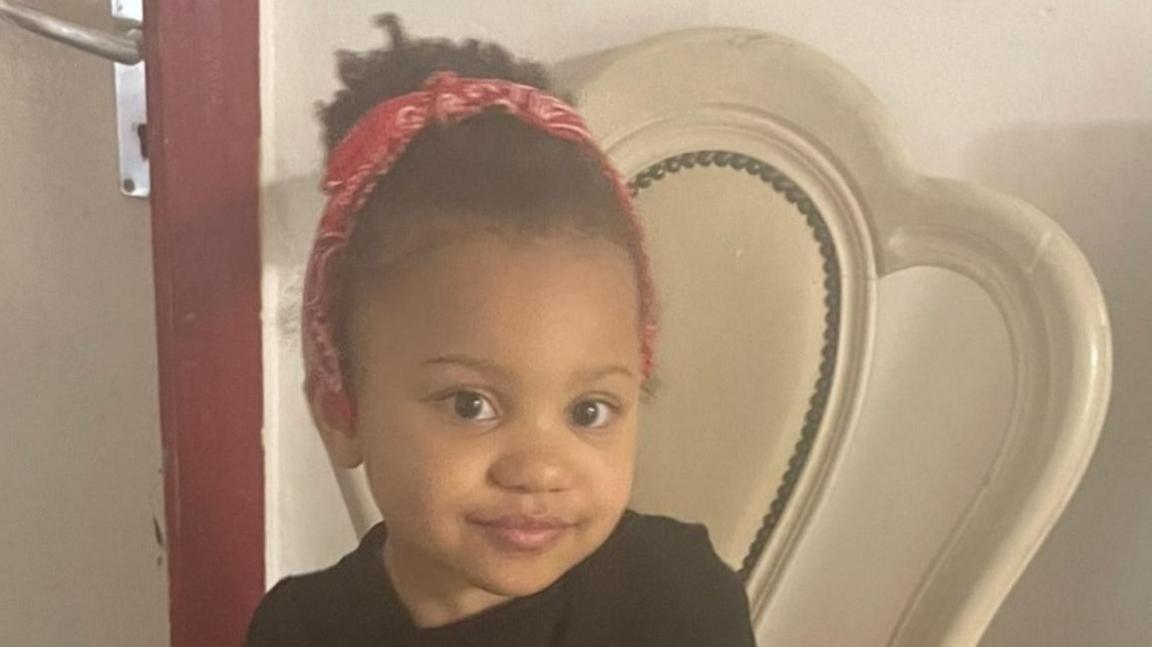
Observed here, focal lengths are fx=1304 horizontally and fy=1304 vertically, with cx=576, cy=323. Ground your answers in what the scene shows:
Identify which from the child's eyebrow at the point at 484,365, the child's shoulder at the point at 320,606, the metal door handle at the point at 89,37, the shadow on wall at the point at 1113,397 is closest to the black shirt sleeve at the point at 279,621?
the child's shoulder at the point at 320,606

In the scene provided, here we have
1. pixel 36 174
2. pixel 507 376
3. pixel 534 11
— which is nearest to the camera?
pixel 507 376

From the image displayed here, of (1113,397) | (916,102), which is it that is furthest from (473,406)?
(1113,397)

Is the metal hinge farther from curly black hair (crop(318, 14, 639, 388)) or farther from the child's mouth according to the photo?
the child's mouth

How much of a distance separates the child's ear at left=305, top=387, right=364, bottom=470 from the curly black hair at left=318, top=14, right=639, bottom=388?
22 millimetres

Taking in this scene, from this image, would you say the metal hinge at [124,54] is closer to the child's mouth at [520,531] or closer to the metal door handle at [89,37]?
the metal door handle at [89,37]

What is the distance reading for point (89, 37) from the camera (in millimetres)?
798

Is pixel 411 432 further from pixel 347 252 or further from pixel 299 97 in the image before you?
pixel 299 97

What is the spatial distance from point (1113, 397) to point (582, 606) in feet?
1.25

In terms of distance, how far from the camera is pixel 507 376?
0.61m

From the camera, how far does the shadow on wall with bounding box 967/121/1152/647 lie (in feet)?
2.54

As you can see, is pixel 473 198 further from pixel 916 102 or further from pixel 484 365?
pixel 916 102

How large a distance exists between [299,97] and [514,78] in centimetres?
15

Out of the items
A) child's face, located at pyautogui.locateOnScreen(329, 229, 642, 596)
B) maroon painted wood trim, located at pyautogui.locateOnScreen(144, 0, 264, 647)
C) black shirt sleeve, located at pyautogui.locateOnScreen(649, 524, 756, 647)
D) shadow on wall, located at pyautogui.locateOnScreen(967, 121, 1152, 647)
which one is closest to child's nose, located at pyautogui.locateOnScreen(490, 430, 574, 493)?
child's face, located at pyautogui.locateOnScreen(329, 229, 642, 596)

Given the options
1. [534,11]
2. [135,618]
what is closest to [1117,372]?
[534,11]
